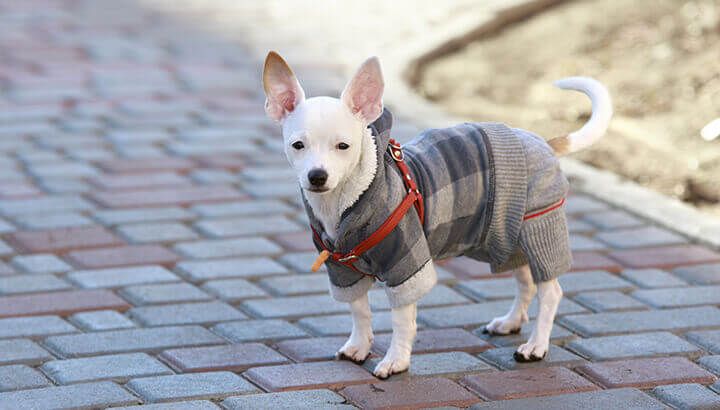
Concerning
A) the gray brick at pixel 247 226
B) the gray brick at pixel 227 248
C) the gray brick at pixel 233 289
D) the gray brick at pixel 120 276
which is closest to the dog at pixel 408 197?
the gray brick at pixel 233 289

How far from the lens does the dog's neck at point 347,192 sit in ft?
11.5

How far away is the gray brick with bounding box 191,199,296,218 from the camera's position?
5.32 meters

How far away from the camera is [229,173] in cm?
587

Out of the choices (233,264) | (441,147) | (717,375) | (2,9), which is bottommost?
(717,375)

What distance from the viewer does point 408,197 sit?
3.54 m

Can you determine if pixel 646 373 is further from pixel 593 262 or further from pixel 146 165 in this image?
pixel 146 165

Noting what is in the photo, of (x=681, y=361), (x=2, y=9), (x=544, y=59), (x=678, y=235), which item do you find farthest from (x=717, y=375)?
(x=2, y=9)

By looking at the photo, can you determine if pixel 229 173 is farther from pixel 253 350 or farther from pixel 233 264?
pixel 253 350

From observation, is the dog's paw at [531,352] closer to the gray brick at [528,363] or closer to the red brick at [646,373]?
the gray brick at [528,363]

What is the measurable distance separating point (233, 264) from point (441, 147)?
1329mm

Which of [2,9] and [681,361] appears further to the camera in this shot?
[2,9]

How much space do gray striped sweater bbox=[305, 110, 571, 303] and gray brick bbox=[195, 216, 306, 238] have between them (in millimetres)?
1392

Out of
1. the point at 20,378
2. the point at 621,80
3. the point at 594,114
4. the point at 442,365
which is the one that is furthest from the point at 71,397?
the point at 621,80

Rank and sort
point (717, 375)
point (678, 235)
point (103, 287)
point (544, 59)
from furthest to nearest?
point (544, 59) → point (678, 235) → point (103, 287) → point (717, 375)
